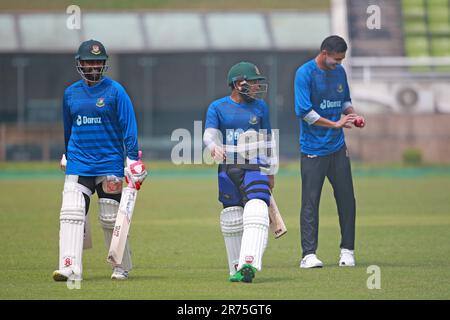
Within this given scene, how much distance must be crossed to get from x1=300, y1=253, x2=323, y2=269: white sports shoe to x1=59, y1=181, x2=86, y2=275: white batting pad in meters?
2.49

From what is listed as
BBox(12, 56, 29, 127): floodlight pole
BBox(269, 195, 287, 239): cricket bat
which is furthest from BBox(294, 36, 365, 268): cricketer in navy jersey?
BBox(12, 56, 29, 127): floodlight pole

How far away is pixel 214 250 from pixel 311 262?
7.86 feet

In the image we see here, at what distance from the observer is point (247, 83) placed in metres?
11.2

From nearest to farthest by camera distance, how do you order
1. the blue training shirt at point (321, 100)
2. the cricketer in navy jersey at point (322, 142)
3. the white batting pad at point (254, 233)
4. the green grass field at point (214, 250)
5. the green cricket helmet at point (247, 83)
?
the green grass field at point (214, 250) < the white batting pad at point (254, 233) < the green cricket helmet at point (247, 83) < the cricketer in navy jersey at point (322, 142) < the blue training shirt at point (321, 100)

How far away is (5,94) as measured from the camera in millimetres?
45688

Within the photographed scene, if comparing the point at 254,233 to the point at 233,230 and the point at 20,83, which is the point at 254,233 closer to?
the point at 233,230

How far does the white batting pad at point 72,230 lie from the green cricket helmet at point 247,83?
5.70ft

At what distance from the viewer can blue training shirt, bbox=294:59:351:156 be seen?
12.6 metres

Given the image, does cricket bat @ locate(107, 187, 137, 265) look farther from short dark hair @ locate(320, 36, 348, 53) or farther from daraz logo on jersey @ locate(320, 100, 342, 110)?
short dark hair @ locate(320, 36, 348, 53)

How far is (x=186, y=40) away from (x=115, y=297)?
3715 centimetres

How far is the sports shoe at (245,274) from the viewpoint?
35.3 ft

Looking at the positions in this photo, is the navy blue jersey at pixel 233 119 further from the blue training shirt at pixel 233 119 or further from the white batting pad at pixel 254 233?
the white batting pad at pixel 254 233

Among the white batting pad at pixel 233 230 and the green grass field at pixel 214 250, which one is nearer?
the green grass field at pixel 214 250

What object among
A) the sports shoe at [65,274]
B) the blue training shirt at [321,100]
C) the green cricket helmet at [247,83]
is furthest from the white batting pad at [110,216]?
the blue training shirt at [321,100]
